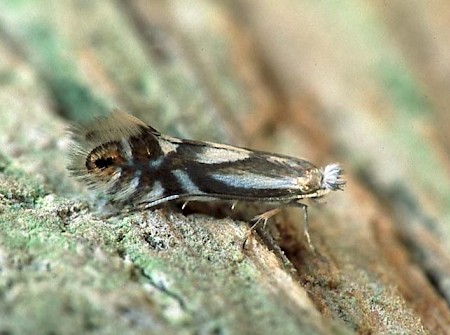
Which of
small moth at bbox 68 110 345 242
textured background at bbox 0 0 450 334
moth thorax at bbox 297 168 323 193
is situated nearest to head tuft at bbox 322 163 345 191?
moth thorax at bbox 297 168 323 193

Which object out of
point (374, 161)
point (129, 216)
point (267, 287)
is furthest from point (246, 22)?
point (267, 287)

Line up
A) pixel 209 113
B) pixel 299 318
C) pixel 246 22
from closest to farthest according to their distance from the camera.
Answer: pixel 299 318 → pixel 209 113 → pixel 246 22

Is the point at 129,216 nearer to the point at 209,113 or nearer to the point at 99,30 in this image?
the point at 209,113

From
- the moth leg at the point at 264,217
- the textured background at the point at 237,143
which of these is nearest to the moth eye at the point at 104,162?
the textured background at the point at 237,143

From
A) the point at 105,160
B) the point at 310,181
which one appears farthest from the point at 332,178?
the point at 105,160

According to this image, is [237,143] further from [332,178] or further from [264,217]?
[264,217]
